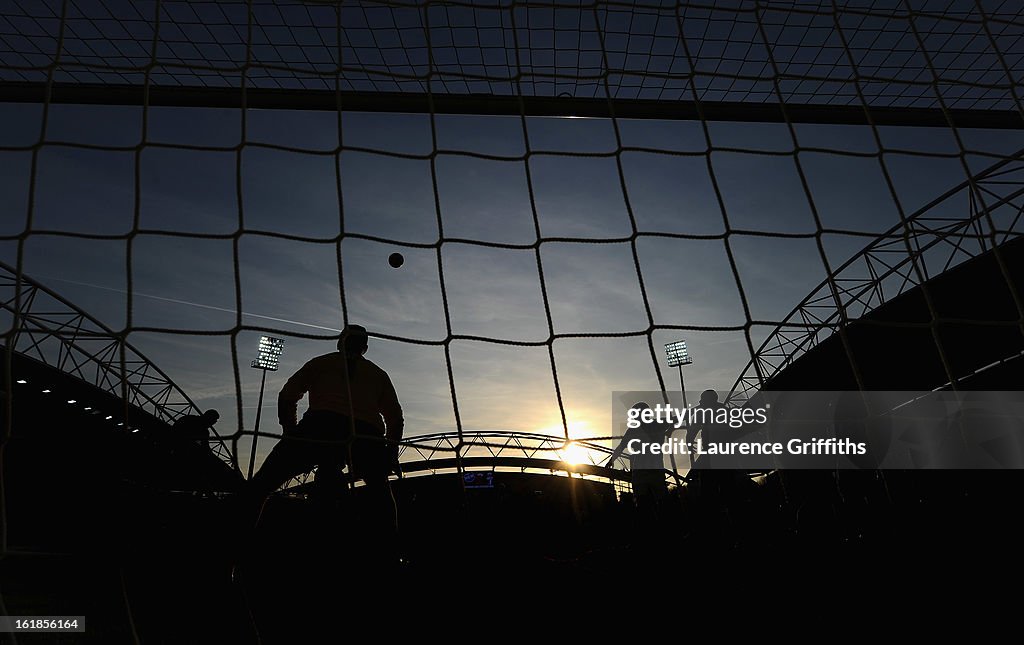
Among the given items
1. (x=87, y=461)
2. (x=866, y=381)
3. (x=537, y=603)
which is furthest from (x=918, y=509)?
(x=866, y=381)

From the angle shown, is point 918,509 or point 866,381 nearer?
point 918,509

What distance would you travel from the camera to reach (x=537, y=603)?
2.03 meters

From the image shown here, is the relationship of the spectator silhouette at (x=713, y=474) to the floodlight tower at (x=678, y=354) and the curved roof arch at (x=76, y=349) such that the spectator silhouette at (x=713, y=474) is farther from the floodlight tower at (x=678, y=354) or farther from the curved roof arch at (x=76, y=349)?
the floodlight tower at (x=678, y=354)

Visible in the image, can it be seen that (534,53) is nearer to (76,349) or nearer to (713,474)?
(713,474)

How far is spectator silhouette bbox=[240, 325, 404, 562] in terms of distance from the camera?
2.21 meters

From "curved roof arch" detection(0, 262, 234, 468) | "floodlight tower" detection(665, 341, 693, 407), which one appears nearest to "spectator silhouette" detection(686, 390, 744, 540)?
"curved roof arch" detection(0, 262, 234, 468)

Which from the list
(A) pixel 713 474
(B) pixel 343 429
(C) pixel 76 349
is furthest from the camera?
(C) pixel 76 349

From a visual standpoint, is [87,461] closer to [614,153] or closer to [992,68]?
[614,153]

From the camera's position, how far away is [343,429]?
2340 millimetres

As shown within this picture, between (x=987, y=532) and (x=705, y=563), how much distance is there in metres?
1.08

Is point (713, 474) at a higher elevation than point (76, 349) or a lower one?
lower

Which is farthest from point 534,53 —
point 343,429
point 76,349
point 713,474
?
point 76,349

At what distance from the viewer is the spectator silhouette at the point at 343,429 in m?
2.21

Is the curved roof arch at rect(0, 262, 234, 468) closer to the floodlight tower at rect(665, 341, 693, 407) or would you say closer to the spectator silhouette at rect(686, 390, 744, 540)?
the spectator silhouette at rect(686, 390, 744, 540)
